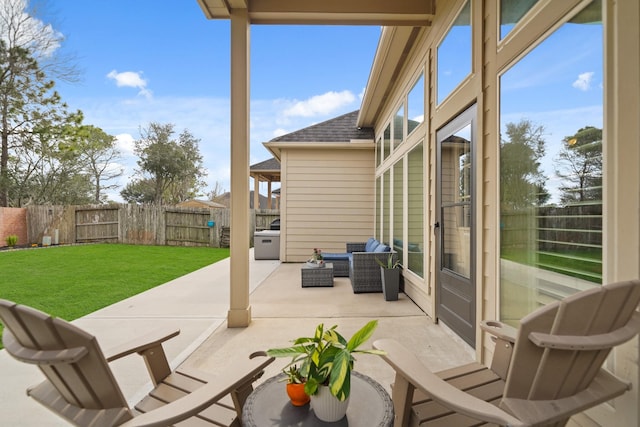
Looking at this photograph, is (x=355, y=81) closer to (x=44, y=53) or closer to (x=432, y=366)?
(x=44, y=53)

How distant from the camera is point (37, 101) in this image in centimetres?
1248

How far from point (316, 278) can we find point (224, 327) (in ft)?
7.10

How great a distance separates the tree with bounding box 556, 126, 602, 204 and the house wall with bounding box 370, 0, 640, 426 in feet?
0.31

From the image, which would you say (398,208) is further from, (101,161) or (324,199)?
(101,161)

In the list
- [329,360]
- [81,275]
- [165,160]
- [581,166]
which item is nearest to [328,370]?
[329,360]

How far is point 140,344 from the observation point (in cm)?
149

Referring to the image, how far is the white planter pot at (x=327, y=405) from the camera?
1132 millimetres

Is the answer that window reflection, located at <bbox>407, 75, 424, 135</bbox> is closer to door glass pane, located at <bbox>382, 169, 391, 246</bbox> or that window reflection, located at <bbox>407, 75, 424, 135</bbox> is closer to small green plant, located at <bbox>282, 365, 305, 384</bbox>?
door glass pane, located at <bbox>382, 169, 391, 246</bbox>

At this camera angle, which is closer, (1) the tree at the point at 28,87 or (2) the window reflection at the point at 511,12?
(2) the window reflection at the point at 511,12

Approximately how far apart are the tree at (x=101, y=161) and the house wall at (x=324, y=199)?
16.7 m

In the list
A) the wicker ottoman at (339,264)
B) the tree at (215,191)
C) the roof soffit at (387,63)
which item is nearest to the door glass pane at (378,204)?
the wicker ottoman at (339,264)

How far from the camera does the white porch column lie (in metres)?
3.38

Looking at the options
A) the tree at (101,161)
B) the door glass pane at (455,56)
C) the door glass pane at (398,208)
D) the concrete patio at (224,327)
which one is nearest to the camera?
the concrete patio at (224,327)

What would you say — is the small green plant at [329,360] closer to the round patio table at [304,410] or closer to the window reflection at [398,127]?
the round patio table at [304,410]
